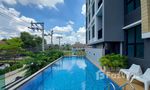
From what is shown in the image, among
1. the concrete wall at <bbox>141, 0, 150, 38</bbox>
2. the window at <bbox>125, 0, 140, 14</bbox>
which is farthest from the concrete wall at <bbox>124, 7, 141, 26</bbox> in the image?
the concrete wall at <bbox>141, 0, 150, 38</bbox>

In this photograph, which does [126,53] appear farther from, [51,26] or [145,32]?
[51,26]

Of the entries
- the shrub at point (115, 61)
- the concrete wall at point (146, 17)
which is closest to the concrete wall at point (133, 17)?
the concrete wall at point (146, 17)

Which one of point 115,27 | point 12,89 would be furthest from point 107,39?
point 12,89

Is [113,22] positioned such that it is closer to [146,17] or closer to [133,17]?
[133,17]

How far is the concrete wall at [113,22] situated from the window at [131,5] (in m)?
0.52

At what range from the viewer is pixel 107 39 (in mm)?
13945

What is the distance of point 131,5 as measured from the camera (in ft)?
42.2

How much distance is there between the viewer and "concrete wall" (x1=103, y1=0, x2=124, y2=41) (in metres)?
13.9

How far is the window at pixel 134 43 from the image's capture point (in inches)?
436

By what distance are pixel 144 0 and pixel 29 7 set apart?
69.3 feet

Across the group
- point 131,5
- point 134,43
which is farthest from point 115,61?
point 131,5

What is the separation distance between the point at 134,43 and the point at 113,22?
8.66ft

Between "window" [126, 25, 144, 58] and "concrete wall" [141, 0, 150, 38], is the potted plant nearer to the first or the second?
"window" [126, 25, 144, 58]

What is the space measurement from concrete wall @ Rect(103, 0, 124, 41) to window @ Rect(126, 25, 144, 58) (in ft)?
2.58
